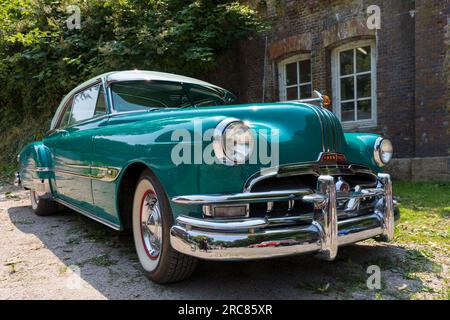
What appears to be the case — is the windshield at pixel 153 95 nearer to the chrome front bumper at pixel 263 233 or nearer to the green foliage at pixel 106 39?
the chrome front bumper at pixel 263 233

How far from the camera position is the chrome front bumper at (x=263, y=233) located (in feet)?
7.09

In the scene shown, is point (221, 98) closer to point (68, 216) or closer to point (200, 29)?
point (68, 216)

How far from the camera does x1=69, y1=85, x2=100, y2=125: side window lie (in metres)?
3.93

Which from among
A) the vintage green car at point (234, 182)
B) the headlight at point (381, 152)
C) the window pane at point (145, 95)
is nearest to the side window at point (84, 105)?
the window pane at point (145, 95)

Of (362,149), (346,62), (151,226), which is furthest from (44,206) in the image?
(346,62)

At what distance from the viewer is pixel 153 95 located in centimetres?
Result: 365

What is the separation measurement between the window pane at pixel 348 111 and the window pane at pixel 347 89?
0.14m

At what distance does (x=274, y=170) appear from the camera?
2.33 metres

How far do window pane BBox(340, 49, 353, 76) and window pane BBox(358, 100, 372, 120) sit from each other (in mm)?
711

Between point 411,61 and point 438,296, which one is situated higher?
point 411,61

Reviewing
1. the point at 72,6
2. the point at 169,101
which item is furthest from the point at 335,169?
the point at 72,6

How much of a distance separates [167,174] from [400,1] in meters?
6.50

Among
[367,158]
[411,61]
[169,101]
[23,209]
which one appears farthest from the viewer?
Answer: [411,61]

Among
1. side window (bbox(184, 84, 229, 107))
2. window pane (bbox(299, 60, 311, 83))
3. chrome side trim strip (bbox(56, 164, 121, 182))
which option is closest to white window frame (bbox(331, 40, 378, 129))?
window pane (bbox(299, 60, 311, 83))
